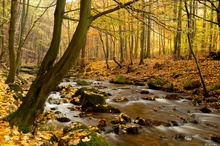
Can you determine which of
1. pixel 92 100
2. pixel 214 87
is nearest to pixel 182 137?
pixel 92 100

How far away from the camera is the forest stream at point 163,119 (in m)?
5.91

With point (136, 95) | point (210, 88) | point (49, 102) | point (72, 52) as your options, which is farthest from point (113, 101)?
point (72, 52)

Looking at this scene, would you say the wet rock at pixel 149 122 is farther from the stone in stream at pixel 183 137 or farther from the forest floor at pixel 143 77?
the forest floor at pixel 143 77

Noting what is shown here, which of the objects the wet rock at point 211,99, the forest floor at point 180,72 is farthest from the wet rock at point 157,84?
the wet rock at point 211,99

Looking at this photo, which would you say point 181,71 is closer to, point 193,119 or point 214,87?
point 214,87

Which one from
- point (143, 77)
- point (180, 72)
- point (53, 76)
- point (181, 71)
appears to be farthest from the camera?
point (143, 77)

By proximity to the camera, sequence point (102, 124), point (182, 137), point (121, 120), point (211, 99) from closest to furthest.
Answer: point (182, 137), point (102, 124), point (121, 120), point (211, 99)

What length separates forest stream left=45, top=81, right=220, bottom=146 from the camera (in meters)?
5.91

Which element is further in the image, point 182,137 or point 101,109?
point 101,109

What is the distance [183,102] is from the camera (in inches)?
428

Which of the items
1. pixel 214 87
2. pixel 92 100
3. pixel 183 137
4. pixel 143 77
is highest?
pixel 143 77

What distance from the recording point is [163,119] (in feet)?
26.3

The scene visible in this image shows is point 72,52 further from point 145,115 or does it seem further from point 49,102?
point 49,102

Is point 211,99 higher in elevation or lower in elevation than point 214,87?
lower
